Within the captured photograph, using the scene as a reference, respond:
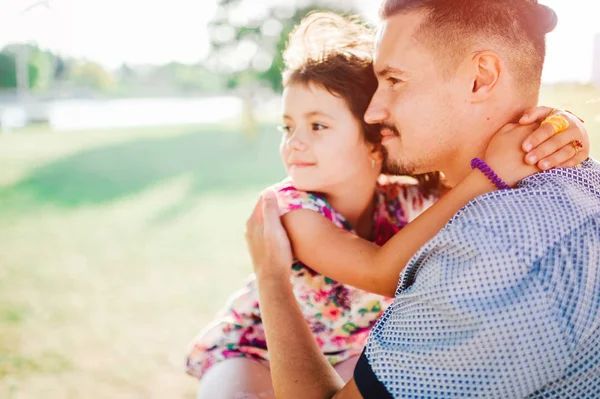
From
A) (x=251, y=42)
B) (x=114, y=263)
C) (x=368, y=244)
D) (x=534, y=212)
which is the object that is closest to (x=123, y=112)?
(x=251, y=42)

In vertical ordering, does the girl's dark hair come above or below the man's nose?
above

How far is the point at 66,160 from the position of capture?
45.2 ft

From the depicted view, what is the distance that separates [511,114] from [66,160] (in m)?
13.5

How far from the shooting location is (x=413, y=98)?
6.47 ft

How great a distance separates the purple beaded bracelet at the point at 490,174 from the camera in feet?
5.27

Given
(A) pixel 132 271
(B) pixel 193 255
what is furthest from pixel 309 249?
(B) pixel 193 255

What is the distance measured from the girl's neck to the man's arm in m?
0.37

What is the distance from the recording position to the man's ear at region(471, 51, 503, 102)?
1.86 meters

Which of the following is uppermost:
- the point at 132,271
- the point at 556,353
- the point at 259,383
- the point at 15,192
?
the point at 15,192

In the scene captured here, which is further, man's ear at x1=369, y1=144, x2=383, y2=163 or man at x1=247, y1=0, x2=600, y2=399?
man's ear at x1=369, y1=144, x2=383, y2=163

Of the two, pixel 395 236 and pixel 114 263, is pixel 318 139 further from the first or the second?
pixel 114 263

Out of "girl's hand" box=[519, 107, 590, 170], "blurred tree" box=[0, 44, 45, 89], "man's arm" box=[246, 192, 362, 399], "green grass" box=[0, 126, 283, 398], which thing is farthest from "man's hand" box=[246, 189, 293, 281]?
"blurred tree" box=[0, 44, 45, 89]

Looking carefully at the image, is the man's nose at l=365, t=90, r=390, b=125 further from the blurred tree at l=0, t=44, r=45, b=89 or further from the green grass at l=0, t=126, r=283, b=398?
the blurred tree at l=0, t=44, r=45, b=89

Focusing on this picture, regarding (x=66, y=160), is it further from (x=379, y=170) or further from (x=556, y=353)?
(x=556, y=353)
